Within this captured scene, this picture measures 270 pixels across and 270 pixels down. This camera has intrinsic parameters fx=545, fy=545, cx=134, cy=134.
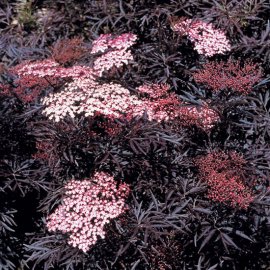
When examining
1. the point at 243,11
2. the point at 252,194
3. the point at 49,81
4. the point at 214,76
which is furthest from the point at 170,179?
the point at 243,11

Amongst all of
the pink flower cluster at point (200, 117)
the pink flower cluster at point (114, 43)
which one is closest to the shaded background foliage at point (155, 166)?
the pink flower cluster at point (200, 117)

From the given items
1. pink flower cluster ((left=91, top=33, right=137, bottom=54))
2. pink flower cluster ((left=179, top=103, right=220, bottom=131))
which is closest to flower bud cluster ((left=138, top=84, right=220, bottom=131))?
pink flower cluster ((left=179, top=103, right=220, bottom=131))

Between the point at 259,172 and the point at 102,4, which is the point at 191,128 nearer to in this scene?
the point at 259,172

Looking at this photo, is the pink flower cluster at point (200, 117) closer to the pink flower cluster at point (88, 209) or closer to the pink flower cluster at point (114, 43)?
the pink flower cluster at point (88, 209)

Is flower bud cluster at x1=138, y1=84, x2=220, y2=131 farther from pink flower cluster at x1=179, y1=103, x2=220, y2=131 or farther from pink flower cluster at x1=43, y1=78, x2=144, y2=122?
pink flower cluster at x1=43, y1=78, x2=144, y2=122

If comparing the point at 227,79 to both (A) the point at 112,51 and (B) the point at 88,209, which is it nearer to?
(A) the point at 112,51

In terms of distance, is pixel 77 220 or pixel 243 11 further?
pixel 243 11
